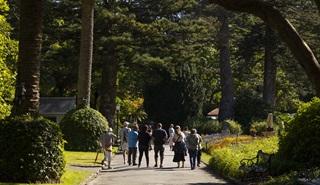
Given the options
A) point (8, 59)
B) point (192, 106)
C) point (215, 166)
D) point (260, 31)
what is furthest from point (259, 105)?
point (215, 166)

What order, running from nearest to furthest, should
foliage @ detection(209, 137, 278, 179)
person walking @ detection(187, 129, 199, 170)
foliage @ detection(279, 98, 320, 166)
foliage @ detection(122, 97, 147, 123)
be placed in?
foliage @ detection(279, 98, 320, 166)
foliage @ detection(209, 137, 278, 179)
person walking @ detection(187, 129, 199, 170)
foliage @ detection(122, 97, 147, 123)

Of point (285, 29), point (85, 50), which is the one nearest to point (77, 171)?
point (285, 29)

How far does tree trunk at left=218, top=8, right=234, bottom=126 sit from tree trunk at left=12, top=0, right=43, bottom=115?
35.0m

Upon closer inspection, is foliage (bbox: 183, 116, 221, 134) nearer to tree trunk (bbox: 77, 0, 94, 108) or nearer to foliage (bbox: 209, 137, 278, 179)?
tree trunk (bbox: 77, 0, 94, 108)

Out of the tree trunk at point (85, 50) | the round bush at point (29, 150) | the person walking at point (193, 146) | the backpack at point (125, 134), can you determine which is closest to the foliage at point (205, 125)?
the tree trunk at point (85, 50)

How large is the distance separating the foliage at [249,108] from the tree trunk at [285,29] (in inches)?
1375

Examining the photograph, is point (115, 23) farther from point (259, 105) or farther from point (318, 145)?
point (318, 145)

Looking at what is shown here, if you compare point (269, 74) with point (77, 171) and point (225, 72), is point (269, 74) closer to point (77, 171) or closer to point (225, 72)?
point (225, 72)

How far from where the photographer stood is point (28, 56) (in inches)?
727

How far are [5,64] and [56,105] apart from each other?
40.8ft

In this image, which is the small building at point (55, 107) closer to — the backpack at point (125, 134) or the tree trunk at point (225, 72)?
the tree trunk at point (225, 72)

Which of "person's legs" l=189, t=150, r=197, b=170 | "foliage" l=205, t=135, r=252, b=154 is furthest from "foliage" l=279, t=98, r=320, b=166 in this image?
"foliage" l=205, t=135, r=252, b=154

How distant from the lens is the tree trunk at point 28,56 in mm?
18438

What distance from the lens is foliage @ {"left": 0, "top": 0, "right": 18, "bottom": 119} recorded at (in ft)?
114
